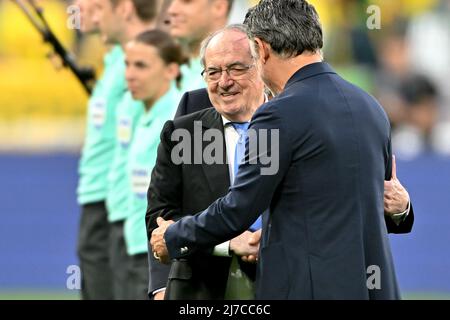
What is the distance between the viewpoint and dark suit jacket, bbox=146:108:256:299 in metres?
4.62

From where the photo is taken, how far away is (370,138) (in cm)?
411

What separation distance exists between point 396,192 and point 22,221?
23.8 feet

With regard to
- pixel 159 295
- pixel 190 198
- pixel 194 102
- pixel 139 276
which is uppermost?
pixel 194 102

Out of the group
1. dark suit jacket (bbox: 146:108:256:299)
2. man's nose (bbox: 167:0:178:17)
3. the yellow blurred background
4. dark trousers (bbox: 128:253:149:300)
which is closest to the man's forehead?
dark suit jacket (bbox: 146:108:256:299)

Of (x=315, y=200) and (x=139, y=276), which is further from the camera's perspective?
(x=139, y=276)

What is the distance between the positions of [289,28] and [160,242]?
93 cm

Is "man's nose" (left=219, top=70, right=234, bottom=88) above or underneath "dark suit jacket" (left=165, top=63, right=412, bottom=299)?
above

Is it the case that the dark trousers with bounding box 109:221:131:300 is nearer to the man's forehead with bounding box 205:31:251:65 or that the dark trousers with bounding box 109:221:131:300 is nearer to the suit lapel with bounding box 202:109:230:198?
the suit lapel with bounding box 202:109:230:198

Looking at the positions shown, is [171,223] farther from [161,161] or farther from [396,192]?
[396,192]

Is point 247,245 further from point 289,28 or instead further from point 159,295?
point 289,28

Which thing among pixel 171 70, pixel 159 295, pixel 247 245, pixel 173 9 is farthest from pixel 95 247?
pixel 247 245

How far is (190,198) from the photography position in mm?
4680

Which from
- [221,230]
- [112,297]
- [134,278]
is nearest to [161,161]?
[221,230]

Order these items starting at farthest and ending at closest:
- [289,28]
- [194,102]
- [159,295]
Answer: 1. [194,102]
2. [159,295]
3. [289,28]
